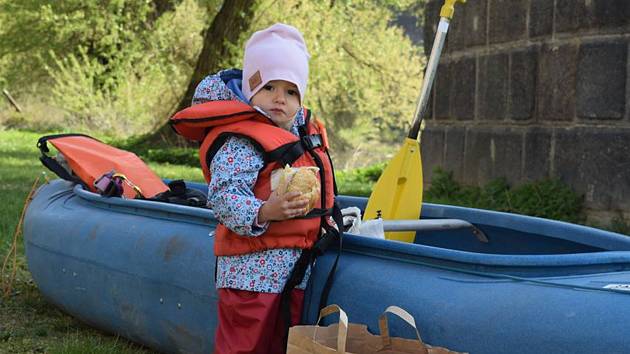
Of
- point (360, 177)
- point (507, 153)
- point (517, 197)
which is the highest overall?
point (507, 153)

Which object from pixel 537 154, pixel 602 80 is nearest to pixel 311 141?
pixel 602 80

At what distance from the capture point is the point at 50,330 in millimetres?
4250

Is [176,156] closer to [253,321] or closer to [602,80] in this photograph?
[602,80]

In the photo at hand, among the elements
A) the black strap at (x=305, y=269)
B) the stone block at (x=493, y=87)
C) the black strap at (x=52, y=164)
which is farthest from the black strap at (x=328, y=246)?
the stone block at (x=493, y=87)

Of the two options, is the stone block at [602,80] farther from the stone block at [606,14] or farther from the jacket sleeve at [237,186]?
the jacket sleeve at [237,186]

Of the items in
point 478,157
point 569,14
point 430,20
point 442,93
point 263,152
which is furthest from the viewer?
point 430,20

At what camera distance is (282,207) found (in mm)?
2674

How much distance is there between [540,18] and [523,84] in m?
0.44

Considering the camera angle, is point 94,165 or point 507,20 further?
point 507,20

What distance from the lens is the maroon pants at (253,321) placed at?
2816 millimetres

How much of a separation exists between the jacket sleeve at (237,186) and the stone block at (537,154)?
143 inches

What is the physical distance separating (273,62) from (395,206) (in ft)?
3.87

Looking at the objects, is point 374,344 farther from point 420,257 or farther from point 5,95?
point 5,95

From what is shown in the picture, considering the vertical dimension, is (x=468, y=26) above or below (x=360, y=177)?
above
